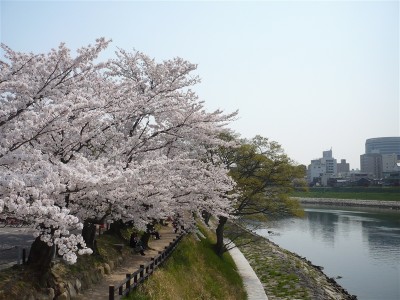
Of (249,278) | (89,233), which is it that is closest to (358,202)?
(249,278)

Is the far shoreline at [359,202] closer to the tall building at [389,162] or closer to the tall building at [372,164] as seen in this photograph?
the tall building at [372,164]

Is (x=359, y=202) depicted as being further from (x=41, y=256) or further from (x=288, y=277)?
(x=41, y=256)

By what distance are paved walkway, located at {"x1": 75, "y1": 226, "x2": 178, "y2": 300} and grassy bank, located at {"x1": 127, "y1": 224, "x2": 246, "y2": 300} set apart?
967 millimetres

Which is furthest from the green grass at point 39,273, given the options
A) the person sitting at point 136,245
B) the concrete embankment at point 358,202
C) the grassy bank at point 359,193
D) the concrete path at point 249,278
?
the grassy bank at point 359,193

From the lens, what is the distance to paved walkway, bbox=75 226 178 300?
11.1m

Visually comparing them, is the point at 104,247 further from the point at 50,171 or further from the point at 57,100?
the point at 50,171

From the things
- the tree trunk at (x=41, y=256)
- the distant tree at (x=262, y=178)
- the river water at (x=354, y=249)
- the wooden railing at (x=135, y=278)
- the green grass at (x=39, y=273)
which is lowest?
the river water at (x=354, y=249)

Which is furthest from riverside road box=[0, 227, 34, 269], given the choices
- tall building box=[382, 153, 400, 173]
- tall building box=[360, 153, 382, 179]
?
tall building box=[382, 153, 400, 173]

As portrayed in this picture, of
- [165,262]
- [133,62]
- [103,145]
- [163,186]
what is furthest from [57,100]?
[165,262]

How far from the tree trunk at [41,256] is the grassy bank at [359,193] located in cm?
7710

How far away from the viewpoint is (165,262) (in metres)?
16.1

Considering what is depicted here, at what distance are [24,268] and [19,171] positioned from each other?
4544 mm

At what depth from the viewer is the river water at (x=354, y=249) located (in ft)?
78.7

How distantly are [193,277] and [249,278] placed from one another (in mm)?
6497
